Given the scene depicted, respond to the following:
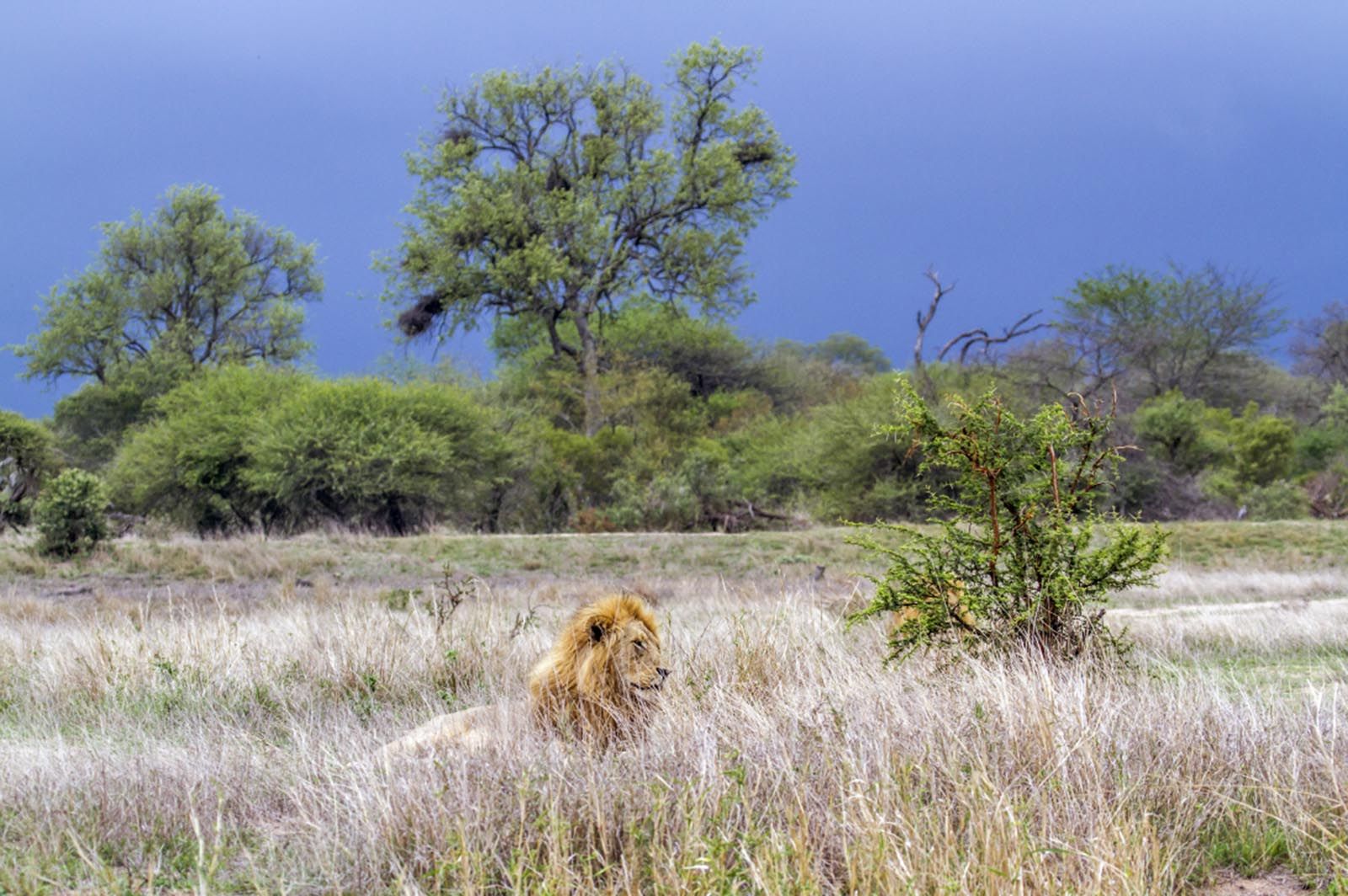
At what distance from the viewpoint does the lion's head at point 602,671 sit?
5074mm

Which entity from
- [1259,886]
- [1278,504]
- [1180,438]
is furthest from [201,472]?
[1259,886]

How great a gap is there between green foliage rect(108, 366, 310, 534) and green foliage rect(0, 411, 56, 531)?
189 centimetres

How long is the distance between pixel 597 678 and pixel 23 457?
29.6 meters

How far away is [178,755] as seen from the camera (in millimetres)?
5137

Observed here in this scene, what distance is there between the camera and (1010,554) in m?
6.42

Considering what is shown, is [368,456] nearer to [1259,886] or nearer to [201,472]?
[201,472]

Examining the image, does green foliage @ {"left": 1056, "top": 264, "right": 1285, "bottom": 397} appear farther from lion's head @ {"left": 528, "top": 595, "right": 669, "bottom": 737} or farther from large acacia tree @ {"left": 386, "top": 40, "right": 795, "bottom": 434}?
lion's head @ {"left": 528, "top": 595, "right": 669, "bottom": 737}

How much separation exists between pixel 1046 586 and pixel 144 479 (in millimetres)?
29441

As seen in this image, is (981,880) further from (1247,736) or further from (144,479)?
(144,479)

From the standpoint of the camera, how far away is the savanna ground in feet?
11.2

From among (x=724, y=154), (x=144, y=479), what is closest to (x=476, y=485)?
(x=144, y=479)

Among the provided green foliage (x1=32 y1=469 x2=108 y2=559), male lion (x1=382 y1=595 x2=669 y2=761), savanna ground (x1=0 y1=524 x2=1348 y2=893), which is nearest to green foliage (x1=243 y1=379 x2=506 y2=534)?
green foliage (x1=32 y1=469 x2=108 y2=559)

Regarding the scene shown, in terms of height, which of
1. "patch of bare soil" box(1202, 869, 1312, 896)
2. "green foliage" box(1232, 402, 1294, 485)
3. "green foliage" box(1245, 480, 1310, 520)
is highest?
"green foliage" box(1232, 402, 1294, 485)

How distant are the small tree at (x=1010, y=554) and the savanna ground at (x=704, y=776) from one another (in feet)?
1.08
